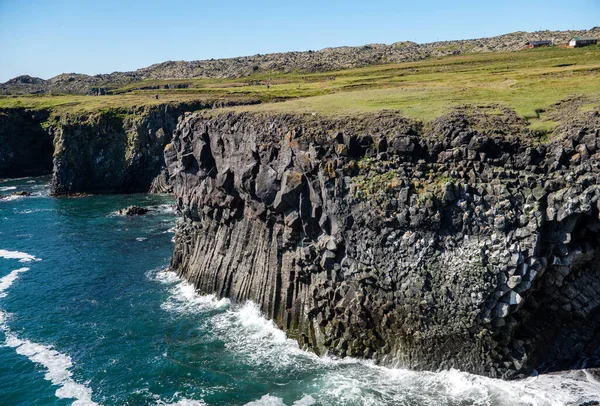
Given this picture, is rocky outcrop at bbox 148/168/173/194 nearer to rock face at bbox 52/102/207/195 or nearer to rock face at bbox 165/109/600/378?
rock face at bbox 52/102/207/195

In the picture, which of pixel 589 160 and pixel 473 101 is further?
pixel 473 101

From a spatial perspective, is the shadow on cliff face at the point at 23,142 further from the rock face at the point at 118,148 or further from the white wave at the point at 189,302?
the white wave at the point at 189,302

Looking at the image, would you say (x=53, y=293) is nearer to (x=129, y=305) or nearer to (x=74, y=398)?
(x=129, y=305)

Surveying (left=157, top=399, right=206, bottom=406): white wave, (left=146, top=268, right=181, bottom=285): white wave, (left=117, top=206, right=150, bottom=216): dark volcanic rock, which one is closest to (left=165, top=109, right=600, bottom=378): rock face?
(left=157, top=399, right=206, bottom=406): white wave

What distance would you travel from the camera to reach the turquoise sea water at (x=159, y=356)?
105 ft

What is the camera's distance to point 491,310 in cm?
3228

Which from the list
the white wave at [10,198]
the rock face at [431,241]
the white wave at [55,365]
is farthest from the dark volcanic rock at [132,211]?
the rock face at [431,241]

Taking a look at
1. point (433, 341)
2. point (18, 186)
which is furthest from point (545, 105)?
point (18, 186)

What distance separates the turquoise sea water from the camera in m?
32.0

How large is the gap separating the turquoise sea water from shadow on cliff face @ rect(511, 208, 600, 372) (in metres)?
2.05

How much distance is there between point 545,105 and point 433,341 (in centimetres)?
2240

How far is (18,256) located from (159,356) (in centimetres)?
3693

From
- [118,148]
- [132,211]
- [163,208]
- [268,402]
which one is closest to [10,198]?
[118,148]

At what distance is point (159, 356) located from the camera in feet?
126
